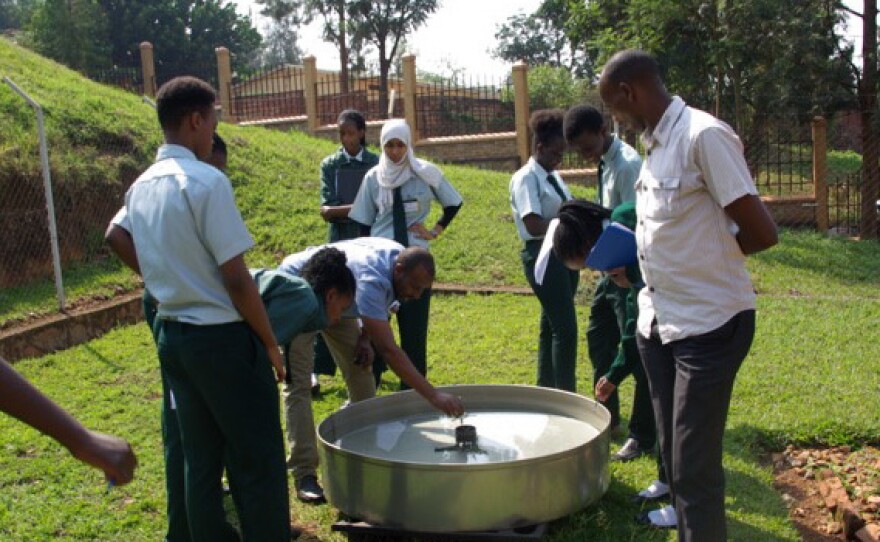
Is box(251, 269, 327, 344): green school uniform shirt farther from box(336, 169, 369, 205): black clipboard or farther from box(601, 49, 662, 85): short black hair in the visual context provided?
box(336, 169, 369, 205): black clipboard

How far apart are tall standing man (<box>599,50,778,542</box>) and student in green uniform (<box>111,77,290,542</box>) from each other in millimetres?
1430

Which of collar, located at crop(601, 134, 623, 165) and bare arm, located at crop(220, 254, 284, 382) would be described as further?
collar, located at crop(601, 134, 623, 165)

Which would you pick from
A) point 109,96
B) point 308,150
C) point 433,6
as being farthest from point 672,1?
point 433,6

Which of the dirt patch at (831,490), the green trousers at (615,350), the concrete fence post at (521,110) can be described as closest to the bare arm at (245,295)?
the green trousers at (615,350)

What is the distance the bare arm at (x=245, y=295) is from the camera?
131 inches

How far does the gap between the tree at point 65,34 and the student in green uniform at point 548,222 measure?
29.3 metres

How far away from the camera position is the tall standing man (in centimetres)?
319

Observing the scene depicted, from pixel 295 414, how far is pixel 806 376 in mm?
3794

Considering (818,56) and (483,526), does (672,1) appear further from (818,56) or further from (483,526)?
(483,526)

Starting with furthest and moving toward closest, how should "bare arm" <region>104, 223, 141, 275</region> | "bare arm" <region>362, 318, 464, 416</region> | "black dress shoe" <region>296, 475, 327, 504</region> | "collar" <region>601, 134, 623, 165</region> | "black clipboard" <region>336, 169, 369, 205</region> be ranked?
"black clipboard" <region>336, 169, 369, 205</region> < "collar" <region>601, 134, 623, 165</region> < "black dress shoe" <region>296, 475, 327, 504</region> < "bare arm" <region>362, 318, 464, 416</region> < "bare arm" <region>104, 223, 141, 275</region>

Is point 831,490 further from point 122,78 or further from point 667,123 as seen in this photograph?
point 122,78

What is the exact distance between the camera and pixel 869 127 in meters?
14.4

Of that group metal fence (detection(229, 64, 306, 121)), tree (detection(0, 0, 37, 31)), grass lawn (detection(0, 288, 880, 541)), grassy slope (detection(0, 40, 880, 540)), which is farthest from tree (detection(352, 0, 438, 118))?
tree (detection(0, 0, 37, 31))

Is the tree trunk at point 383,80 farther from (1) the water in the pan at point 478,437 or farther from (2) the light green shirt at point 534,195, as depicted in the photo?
(1) the water in the pan at point 478,437
